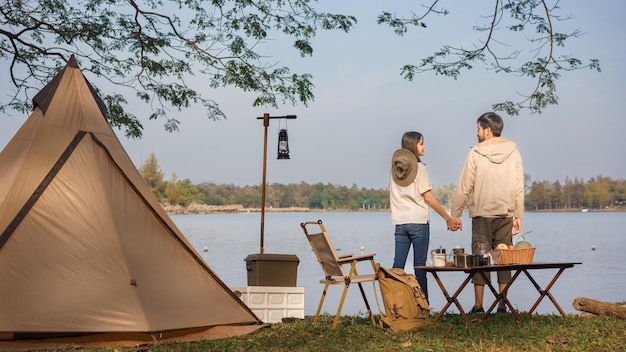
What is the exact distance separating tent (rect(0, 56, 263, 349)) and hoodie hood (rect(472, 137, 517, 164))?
2.62 m

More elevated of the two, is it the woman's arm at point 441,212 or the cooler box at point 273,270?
the woman's arm at point 441,212

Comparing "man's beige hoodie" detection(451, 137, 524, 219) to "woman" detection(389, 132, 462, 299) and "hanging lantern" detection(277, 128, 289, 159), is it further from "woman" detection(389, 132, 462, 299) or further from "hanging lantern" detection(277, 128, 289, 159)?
"hanging lantern" detection(277, 128, 289, 159)

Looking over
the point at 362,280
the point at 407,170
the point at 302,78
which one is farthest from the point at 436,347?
the point at 302,78

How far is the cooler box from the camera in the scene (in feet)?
25.7

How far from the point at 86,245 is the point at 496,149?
374cm

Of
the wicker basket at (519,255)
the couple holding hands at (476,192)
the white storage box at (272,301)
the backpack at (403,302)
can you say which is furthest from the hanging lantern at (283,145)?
the wicker basket at (519,255)

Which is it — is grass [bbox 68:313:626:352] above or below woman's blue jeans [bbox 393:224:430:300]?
below

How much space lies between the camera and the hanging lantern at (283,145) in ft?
31.9

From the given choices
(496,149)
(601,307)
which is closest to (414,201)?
(496,149)

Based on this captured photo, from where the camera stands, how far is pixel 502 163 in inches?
285

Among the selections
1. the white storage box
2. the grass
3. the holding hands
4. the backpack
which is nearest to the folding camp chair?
the backpack

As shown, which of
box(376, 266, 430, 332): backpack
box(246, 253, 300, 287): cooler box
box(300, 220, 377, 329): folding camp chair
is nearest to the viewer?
box(376, 266, 430, 332): backpack

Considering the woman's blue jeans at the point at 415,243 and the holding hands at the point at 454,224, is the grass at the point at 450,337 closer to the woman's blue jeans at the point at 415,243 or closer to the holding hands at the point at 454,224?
the woman's blue jeans at the point at 415,243

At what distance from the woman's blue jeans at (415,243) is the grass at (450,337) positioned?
550 mm
